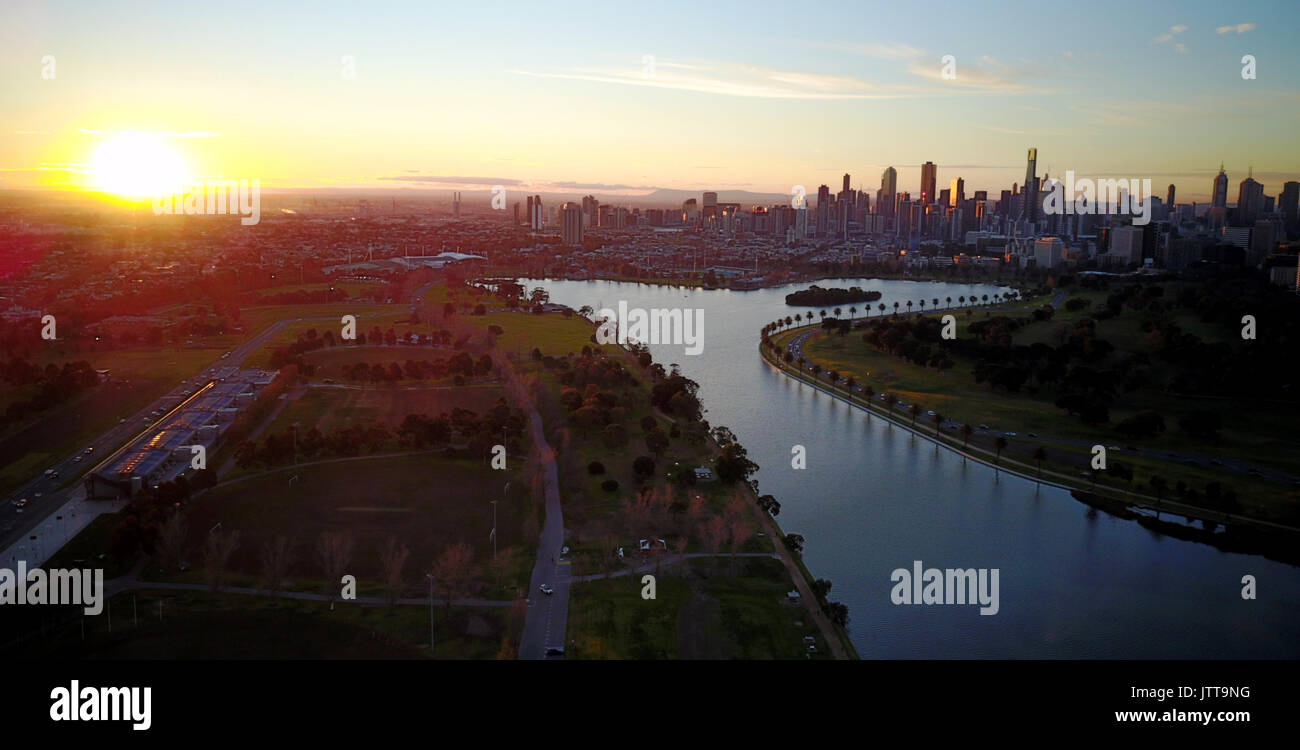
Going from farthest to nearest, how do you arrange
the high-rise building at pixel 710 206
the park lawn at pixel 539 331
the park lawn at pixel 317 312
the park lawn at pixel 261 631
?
the high-rise building at pixel 710 206, the park lawn at pixel 317 312, the park lawn at pixel 539 331, the park lawn at pixel 261 631

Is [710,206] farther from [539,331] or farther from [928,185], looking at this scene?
[539,331]

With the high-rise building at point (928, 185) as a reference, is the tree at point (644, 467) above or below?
below

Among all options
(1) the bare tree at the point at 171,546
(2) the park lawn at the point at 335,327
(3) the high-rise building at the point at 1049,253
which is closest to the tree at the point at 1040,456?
(1) the bare tree at the point at 171,546

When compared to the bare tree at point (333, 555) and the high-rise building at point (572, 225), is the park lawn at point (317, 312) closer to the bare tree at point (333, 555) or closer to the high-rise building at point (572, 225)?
the bare tree at point (333, 555)

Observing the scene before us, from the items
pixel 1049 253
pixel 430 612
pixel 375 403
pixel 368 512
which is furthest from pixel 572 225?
pixel 430 612

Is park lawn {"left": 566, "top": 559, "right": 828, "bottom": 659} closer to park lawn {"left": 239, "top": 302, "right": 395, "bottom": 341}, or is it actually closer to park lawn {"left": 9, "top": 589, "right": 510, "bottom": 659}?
park lawn {"left": 9, "top": 589, "right": 510, "bottom": 659}

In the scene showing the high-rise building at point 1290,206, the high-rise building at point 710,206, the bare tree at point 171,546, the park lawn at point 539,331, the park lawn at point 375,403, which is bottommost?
the bare tree at point 171,546
